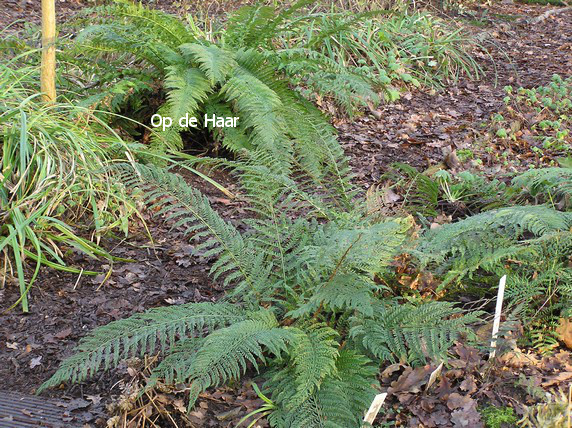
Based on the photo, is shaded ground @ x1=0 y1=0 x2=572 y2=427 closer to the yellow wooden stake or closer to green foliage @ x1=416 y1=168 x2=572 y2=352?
green foliage @ x1=416 y1=168 x2=572 y2=352

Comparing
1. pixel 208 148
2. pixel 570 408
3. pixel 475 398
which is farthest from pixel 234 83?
pixel 570 408

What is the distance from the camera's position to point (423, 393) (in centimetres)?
255

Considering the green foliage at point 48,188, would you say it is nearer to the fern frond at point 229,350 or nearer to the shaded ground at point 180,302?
the shaded ground at point 180,302

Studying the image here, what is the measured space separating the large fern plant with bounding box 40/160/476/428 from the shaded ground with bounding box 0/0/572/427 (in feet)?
0.37

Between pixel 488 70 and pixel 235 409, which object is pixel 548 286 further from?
pixel 488 70

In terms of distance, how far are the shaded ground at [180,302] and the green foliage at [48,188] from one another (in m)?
0.12

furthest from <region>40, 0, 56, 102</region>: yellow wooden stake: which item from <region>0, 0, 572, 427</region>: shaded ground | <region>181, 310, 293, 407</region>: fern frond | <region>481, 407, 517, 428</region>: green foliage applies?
<region>481, 407, 517, 428</region>: green foliage

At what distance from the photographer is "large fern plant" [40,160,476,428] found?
2287 mm

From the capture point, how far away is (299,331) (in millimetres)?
2480

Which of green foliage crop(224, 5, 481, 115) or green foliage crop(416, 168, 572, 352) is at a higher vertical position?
green foliage crop(224, 5, 481, 115)

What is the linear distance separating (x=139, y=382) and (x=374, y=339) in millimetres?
909

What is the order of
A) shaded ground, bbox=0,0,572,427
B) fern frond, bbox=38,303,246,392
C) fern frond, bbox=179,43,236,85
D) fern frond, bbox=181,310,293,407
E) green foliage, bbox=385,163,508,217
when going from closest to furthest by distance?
fern frond, bbox=181,310,293,407 < fern frond, bbox=38,303,246,392 < shaded ground, bbox=0,0,572,427 < green foliage, bbox=385,163,508,217 < fern frond, bbox=179,43,236,85

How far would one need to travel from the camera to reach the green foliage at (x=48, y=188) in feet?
10.7

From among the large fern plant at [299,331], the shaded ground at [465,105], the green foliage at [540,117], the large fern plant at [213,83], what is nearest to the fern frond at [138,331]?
the large fern plant at [299,331]
